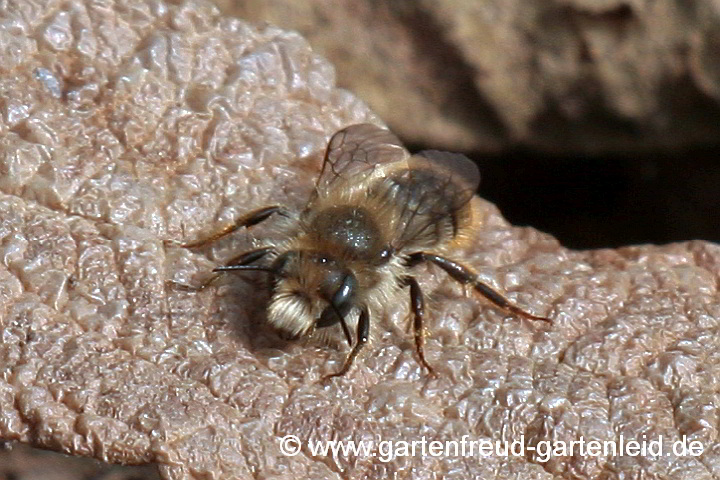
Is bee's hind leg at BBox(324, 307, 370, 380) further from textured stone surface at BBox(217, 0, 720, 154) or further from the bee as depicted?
textured stone surface at BBox(217, 0, 720, 154)

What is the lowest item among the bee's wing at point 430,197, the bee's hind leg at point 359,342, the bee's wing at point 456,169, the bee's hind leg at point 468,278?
the bee's hind leg at point 359,342

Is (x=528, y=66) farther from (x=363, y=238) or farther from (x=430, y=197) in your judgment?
(x=363, y=238)

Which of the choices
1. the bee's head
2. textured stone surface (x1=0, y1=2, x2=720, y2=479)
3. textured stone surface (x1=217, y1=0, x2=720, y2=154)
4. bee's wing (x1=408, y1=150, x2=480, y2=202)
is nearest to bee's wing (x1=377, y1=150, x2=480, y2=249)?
bee's wing (x1=408, y1=150, x2=480, y2=202)

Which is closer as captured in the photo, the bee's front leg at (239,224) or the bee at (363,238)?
the bee at (363,238)

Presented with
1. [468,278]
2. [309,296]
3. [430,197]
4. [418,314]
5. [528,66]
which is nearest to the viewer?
[309,296]

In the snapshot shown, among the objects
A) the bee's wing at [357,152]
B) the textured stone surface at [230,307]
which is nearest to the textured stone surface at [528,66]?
the textured stone surface at [230,307]

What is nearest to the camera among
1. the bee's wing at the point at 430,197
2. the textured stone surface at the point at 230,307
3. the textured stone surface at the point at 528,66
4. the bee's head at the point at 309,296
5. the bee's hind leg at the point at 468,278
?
the textured stone surface at the point at 230,307

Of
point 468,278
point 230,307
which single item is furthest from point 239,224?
point 468,278

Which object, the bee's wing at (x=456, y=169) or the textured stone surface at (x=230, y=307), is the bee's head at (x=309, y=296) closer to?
the textured stone surface at (x=230, y=307)
